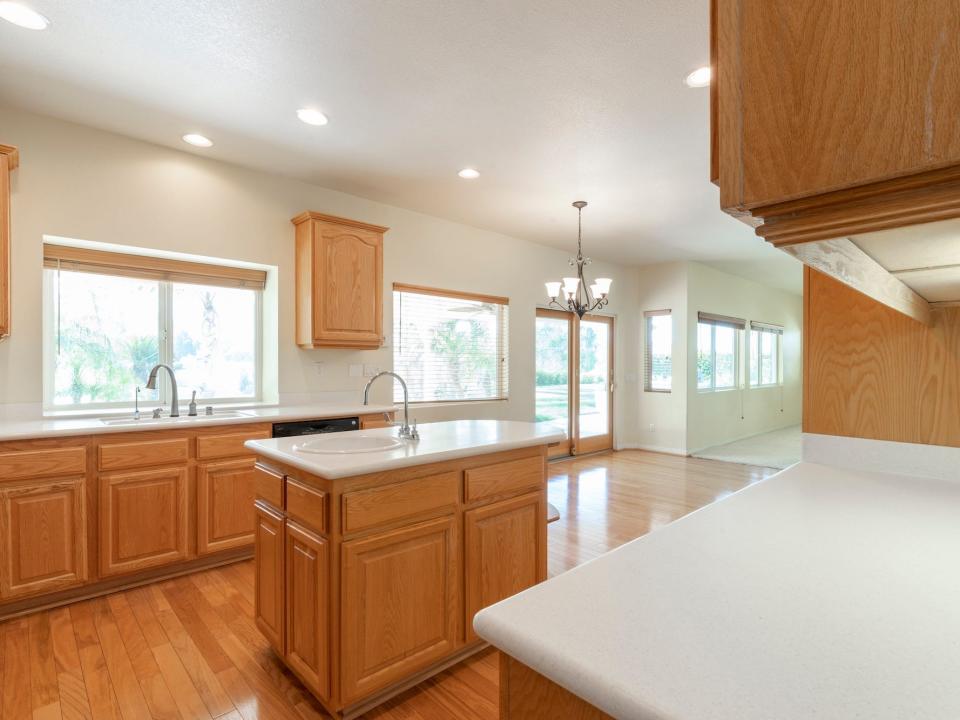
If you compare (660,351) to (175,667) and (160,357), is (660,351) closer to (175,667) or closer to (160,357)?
(160,357)

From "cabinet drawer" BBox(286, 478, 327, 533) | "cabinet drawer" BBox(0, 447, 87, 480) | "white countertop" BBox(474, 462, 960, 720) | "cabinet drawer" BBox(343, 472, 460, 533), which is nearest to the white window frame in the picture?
"cabinet drawer" BBox(0, 447, 87, 480)

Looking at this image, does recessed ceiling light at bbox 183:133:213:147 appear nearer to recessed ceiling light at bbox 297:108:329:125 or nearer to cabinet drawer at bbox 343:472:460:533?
recessed ceiling light at bbox 297:108:329:125

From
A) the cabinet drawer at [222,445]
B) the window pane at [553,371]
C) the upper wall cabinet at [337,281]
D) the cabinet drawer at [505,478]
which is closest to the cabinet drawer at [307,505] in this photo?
the cabinet drawer at [505,478]

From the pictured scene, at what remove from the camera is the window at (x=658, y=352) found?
6.75 m

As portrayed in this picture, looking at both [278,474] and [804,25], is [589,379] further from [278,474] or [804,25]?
[804,25]

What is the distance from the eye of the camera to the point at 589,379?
6645 millimetres

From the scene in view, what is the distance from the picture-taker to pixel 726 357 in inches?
299

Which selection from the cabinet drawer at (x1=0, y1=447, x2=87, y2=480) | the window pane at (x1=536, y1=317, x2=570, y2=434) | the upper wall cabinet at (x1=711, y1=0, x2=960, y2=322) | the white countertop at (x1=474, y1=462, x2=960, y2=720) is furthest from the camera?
the window pane at (x1=536, y1=317, x2=570, y2=434)

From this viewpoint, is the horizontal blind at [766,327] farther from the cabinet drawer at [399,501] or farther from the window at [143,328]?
the cabinet drawer at [399,501]

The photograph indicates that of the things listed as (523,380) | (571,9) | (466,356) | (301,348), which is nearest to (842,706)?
(571,9)

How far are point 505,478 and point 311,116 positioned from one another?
234cm

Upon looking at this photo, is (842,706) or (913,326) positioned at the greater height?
(913,326)

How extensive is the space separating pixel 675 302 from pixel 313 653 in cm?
619

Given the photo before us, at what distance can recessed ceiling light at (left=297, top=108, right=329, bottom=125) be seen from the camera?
2.79m
